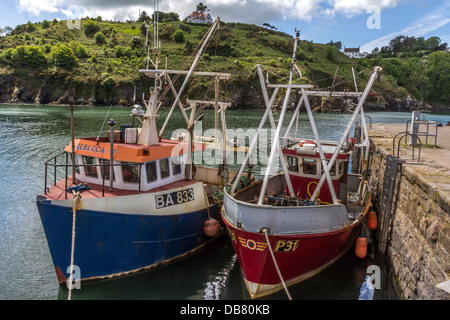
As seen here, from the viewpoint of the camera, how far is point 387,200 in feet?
41.9

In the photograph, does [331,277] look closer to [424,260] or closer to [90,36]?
[424,260]

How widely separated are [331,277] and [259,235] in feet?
12.8

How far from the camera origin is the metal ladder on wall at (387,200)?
12523 millimetres

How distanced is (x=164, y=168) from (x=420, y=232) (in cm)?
840

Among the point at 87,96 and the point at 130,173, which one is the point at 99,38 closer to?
the point at 87,96

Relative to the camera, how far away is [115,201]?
10.7 m

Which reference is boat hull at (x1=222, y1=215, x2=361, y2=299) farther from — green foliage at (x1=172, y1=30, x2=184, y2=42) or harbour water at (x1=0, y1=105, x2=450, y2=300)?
green foliage at (x1=172, y1=30, x2=184, y2=42)

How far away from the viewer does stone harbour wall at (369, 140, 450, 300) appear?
802cm

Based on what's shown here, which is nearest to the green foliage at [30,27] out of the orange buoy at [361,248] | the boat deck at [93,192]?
the boat deck at [93,192]

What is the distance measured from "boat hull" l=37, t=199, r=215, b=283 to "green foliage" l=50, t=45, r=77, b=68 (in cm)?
11796

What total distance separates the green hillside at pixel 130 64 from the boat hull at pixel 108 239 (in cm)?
6900

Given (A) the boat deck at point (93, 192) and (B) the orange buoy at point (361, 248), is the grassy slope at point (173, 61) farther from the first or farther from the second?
(B) the orange buoy at point (361, 248)

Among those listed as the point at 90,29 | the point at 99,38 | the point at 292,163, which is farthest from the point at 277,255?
the point at 90,29

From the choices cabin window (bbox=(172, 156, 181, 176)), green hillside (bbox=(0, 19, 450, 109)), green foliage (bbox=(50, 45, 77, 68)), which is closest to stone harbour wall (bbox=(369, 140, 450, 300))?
cabin window (bbox=(172, 156, 181, 176))
